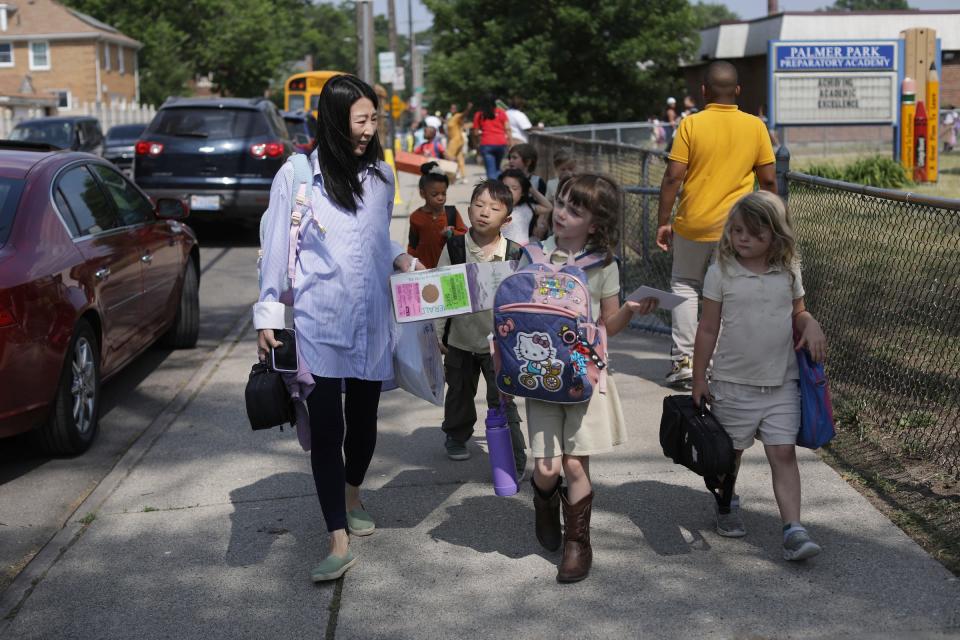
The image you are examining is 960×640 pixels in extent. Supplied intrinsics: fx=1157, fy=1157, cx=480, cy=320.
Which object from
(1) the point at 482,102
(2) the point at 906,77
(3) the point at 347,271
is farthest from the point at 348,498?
(1) the point at 482,102

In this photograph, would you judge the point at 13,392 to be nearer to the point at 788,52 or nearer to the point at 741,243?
the point at 741,243

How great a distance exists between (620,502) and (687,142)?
7.68ft

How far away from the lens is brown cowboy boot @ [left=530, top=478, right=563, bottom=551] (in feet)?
14.3

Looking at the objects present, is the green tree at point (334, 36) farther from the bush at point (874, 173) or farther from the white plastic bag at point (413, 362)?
the white plastic bag at point (413, 362)

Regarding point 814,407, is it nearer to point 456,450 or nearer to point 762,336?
point 762,336

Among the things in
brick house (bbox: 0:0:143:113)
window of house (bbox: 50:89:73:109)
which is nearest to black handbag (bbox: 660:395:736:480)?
window of house (bbox: 50:89:73:109)

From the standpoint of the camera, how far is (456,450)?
5723 mm

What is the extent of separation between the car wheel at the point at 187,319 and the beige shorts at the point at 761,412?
17.2 feet

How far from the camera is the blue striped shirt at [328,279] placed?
4074 millimetres

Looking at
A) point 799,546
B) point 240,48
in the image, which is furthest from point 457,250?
point 240,48

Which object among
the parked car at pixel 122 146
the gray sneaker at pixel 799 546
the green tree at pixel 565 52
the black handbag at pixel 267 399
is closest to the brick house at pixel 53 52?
the green tree at pixel 565 52


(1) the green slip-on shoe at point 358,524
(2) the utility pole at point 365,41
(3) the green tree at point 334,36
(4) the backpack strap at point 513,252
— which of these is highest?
(3) the green tree at point 334,36

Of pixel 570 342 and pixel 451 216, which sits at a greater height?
pixel 451 216

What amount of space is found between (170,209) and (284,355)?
430cm
